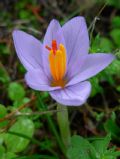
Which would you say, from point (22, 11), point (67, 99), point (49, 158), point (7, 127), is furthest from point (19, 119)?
point (22, 11)

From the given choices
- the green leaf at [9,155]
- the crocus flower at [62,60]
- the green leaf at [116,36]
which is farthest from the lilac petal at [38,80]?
the green leaf at [116,36]

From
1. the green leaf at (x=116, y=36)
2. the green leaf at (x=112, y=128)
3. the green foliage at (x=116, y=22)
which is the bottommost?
the green leaf at (x=112, y=128)

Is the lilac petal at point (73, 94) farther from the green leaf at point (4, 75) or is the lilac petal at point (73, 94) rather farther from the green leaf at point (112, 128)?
the green leaf at point (4, 75)

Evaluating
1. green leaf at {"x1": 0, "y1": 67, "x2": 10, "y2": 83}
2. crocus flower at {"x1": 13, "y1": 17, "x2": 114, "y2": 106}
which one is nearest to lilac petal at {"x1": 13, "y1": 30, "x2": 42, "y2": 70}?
crocus flower at {"x1": 13, "y1": 17, "x2": 114, "y2": 106}

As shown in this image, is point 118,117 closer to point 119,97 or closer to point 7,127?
point 119,97

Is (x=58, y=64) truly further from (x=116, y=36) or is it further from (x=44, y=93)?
(x=116, y=36)

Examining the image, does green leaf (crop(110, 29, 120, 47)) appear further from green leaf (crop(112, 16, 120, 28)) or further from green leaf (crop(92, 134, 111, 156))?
green leaf (crop(92, 134, 111, 156))

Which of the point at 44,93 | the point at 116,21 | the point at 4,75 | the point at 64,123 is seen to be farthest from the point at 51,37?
the point at 116,21
